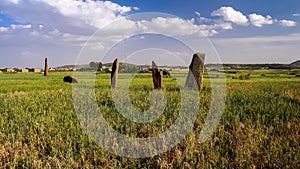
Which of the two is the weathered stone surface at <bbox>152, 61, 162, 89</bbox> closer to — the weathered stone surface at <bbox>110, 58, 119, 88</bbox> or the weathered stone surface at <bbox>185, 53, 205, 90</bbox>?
the weathered stone surface at <bbox>185, 53, 205, 90</bbox>

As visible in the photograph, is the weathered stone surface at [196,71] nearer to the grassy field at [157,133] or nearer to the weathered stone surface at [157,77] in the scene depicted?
the weathered stone surface at [157,77]

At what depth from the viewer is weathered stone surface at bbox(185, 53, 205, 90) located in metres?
15.2

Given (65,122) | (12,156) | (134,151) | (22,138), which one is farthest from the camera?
(65,122)

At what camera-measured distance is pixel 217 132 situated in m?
6.29

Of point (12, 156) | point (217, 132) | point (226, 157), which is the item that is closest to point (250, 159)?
point (226, 157)

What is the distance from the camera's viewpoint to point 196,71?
15367 millimetres

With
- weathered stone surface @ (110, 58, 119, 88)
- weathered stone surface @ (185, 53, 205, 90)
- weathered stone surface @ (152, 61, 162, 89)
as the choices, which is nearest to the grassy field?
weathered stone surface @ (152, 61, 162, 89)

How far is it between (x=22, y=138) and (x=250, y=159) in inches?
147

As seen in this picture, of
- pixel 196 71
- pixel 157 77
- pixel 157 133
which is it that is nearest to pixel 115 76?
pixel 157 77

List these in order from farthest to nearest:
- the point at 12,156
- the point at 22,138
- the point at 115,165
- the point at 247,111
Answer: the point at 247,111
the point at 22,138
the point at 12,156
the point at 115,165

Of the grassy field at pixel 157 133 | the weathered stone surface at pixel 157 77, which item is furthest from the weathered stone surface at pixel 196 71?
the grassy field at pixel 157 133

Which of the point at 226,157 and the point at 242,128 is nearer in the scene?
the point at 226,157

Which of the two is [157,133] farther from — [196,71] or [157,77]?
[196,71]

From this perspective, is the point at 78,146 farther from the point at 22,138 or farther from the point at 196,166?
the point at 196,166
